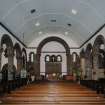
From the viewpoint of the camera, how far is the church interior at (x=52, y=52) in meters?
11.5

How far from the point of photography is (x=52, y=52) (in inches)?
1211

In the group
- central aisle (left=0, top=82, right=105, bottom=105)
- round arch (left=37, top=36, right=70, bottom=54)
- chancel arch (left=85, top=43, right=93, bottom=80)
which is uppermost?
round arch (left=37, top=36, right=70, bottom=54)

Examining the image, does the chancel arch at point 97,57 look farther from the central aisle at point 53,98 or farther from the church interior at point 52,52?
the central aisle at point 53,98

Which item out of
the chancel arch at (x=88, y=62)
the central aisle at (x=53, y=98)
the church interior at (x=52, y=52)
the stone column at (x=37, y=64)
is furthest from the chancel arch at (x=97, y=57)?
the stone column at (x=37, y=64)

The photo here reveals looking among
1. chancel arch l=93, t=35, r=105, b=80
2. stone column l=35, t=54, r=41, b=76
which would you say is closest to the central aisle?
chancel arch l=93, t=35, r=105, b=80

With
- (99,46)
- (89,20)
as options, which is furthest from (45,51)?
(89,20)

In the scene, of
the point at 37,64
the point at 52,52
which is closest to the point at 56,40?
the point at 52,52

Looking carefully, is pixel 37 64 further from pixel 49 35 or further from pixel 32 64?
pixel 49 35

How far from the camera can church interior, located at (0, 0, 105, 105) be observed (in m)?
11.5

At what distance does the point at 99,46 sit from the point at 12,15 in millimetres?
6986

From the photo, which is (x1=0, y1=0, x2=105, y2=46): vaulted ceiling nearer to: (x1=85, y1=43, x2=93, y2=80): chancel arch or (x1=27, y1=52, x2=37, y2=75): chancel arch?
(x1=85, y1=43, x2=93, y2=80): chancel arch

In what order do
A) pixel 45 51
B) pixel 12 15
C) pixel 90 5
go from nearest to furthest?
1. pixel 90 5
2. pixel 12 15
3. pixel 45 51

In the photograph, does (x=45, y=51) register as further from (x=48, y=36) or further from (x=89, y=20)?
(x=89, y=20)

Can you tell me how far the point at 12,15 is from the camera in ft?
51.6
